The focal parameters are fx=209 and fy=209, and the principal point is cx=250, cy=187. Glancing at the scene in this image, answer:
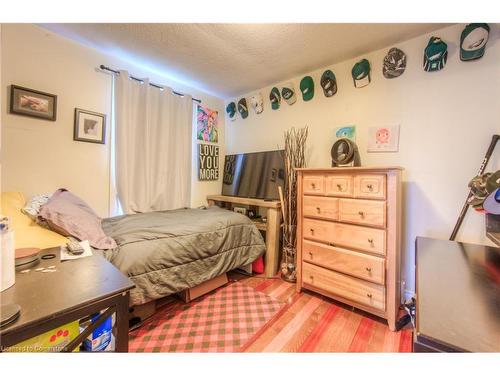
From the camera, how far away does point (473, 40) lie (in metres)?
1.51

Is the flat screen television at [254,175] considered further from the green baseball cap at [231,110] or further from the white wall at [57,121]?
the white wall at [57,121]

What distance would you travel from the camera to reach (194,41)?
1879 mm

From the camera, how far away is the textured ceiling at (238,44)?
1701 mm

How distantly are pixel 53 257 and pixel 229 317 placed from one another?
1216mm

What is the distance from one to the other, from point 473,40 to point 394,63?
48cm

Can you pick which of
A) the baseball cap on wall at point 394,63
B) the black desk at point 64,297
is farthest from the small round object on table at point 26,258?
the baseball cap on wall at point 394,63

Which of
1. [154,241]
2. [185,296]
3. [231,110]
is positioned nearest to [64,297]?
[154,241]

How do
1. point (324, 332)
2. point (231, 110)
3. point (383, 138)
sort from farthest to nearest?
1. point (231, 110)
2. point (383, 138)
3. point (324, 332)

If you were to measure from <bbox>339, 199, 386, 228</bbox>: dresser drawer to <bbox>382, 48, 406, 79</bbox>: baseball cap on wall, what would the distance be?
4.02 ft

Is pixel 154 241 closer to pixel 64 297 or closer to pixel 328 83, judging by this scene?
pixel 64 297

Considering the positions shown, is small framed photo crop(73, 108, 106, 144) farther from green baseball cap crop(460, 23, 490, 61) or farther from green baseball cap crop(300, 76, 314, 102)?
green baseball cap crop(460, 23, 490, 61)

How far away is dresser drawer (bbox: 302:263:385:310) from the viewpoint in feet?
5.15
